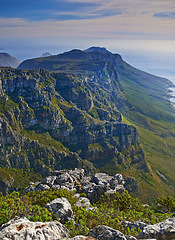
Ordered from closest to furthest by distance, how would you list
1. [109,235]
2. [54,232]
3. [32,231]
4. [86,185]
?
[32,231] < [54,232] < [109,235] < [86,185]

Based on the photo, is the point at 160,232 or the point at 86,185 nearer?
the point at 160,232

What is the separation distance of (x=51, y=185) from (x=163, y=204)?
5768 cm

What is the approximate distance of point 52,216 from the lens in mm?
52438

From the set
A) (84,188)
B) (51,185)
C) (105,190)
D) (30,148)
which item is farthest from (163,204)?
(30,148)

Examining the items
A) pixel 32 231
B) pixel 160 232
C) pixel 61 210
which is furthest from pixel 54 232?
pixel 160 232

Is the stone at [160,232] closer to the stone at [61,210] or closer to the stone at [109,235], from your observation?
the stone at [109,235]

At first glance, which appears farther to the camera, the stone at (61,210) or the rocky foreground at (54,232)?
the stone at (61,210)

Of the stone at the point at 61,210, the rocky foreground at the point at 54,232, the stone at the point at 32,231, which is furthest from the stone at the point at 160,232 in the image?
the stone at the point at 61,210

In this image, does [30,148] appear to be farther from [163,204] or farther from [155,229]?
[155,229]

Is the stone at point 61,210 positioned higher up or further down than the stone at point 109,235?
further down

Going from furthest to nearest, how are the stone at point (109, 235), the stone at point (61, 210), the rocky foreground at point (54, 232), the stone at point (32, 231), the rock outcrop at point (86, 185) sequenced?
the rock outcrop at point (86, 185) → the stone at point (61, 210) → the stone at point (109, 235) → the rocky foreground at point (54, 232) → the stone at point (32, 231)

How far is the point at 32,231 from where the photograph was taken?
33.2 meters

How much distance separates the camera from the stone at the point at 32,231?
31.9 m

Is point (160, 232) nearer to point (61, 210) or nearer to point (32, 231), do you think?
point (61, 210)
